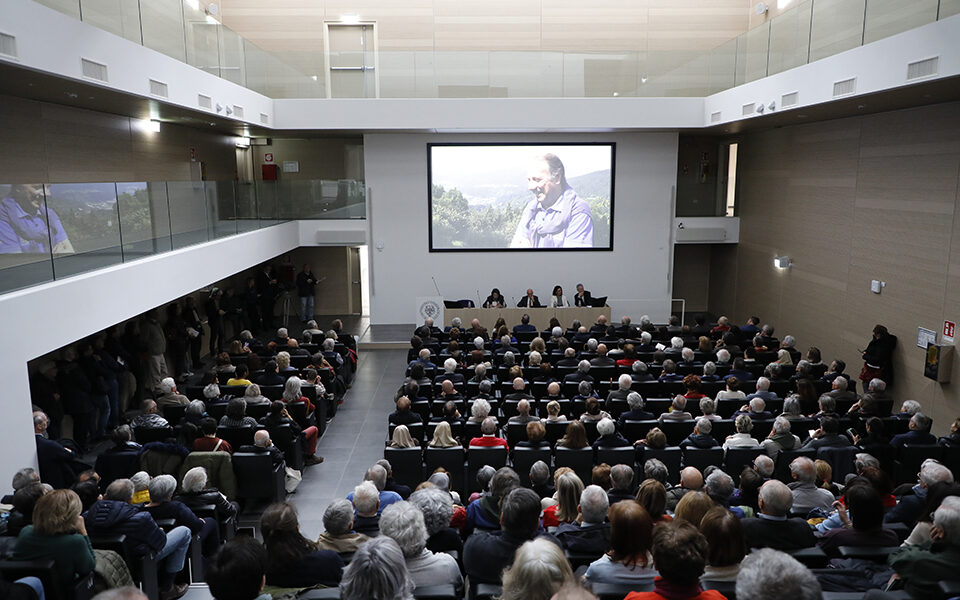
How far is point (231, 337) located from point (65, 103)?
6.47 meters

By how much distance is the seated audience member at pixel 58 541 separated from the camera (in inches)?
159

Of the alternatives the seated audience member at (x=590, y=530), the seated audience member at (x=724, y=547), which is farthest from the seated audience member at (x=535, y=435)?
the seated audience member at (x=724, y=547)

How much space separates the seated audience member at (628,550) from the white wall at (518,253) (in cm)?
1247

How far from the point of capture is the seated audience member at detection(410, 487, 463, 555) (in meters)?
4.30

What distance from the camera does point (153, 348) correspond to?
10773 mm

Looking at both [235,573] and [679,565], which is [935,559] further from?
[235,573]

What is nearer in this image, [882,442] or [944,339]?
[882,442]

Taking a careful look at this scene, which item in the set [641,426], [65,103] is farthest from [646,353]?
[65,103]

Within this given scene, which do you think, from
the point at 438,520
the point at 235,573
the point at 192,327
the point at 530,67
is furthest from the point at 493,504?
the point at 530,67

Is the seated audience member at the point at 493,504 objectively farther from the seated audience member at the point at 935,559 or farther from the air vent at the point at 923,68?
the air vent at the point at 923,68

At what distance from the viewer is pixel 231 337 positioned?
1503 centimetres

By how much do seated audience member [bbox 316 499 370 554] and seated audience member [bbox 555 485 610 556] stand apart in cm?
128

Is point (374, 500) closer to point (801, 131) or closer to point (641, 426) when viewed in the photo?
point (641, 426)

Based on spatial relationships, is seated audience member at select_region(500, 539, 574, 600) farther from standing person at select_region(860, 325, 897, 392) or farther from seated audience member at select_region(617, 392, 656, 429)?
standing person at select_region(860, 325, 897, 392)
